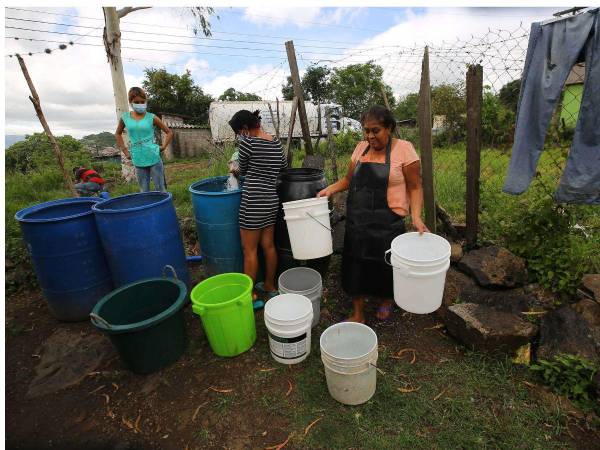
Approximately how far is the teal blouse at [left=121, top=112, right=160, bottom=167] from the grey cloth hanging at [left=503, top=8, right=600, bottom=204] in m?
3.89

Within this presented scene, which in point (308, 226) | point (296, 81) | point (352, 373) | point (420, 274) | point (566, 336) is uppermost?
point (296, 81)

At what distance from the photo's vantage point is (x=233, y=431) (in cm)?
194

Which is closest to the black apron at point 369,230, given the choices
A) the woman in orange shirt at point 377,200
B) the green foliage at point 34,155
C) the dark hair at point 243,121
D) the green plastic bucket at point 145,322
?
the woman in orange shirt at point 377,200

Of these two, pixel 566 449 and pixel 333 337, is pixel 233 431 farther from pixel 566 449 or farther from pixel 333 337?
pixel 566 449

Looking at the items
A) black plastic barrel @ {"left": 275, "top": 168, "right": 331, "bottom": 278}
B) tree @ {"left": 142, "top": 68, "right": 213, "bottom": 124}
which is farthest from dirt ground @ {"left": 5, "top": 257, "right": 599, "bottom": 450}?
tree @ {"left": 142, "top": 68, "right": 213, "bottom": 124}

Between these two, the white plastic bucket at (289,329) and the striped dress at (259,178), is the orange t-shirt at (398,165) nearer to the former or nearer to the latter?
the striped dress at (259,178)

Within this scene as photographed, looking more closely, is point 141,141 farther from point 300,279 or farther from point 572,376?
point 572,376

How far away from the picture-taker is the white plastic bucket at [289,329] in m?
2.29

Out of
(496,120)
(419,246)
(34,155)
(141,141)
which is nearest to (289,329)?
(419,246)

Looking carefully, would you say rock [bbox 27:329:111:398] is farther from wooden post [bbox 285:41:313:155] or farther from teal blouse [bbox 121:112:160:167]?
wooden post [bbox 285:41:313:155]

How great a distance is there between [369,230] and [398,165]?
53 cm

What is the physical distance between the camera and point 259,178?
2840mm

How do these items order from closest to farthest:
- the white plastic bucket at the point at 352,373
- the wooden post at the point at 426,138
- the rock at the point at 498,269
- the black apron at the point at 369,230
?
the white plastic bucket at the point at 352,373 < the black apron at the point at 369,230 < the rock at the point at 498,269 < the wooden post at the point at 426,138

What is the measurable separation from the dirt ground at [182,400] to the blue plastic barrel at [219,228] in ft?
2.27
